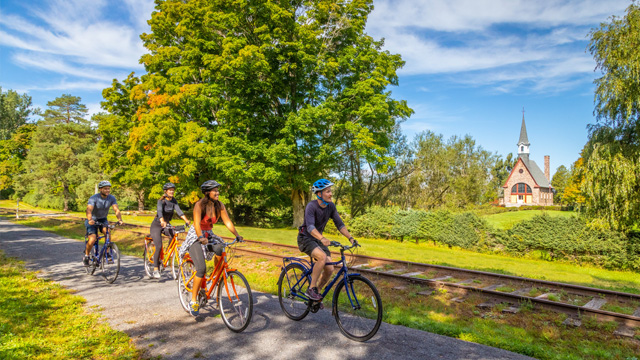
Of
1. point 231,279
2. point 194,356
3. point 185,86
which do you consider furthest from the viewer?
point 185,86

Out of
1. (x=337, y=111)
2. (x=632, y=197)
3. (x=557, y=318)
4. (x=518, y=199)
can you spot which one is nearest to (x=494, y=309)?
(x=557, y=318)

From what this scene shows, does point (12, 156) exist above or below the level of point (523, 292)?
above

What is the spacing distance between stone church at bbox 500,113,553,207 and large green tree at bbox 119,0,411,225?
59.0 metres

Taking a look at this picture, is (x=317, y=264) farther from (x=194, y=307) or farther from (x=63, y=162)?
(x=63, y=162)

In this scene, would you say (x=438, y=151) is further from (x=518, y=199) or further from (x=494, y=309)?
(x=518, y=199)

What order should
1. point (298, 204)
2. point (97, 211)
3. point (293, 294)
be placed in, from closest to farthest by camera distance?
point (293, 294)
point (97, 211)
point (298, 204)

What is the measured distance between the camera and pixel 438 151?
4228cm

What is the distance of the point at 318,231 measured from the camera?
547 cm

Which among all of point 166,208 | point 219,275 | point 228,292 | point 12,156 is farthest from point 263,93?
point 12,156

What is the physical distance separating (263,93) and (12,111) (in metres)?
78.9

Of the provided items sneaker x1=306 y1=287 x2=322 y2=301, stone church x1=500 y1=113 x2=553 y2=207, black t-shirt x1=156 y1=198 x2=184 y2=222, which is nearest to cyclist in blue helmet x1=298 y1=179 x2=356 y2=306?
sneaker x1=306 y1=287 x2=322 y2=301

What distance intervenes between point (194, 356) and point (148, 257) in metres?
5.53

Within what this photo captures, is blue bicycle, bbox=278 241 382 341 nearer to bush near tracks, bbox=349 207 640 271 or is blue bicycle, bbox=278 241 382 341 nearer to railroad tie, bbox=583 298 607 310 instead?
railroad tie, bbox=583 298 607 310

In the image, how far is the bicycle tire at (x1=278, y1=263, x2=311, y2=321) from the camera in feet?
19.0
